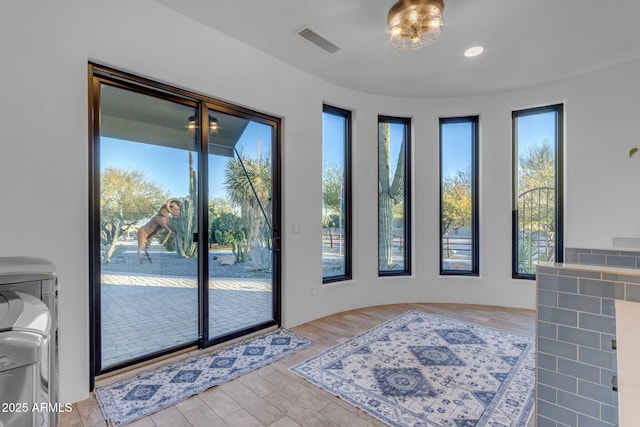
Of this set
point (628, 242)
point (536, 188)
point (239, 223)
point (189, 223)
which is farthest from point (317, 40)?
point (628, 242)

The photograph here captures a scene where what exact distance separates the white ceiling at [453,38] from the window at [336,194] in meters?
0.53

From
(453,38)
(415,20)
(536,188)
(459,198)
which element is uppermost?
(453,38)

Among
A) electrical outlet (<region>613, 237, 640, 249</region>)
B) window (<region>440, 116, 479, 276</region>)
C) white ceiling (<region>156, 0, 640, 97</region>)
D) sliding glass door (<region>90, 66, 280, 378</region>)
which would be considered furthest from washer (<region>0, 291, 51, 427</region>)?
window (<region>440, 116, 479, 276</region>)

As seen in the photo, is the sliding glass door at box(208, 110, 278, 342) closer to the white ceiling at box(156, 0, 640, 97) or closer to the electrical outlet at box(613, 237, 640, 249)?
the white ceiling at box(156, 0, 640, 97)

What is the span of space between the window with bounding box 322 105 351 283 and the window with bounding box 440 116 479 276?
4.70 feet

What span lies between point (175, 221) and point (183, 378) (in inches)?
48.1

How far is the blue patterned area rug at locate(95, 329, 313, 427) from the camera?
6.31 ft

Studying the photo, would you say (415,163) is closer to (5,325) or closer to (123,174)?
(123,174)

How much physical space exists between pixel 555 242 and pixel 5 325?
4964 mm

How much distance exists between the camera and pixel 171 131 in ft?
8.39

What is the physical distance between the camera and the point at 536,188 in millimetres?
3996

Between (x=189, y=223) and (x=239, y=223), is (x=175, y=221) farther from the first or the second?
(x=239, y=223)

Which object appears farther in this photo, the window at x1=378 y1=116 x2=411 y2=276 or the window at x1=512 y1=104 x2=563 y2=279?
the window at x1=378 y1=116 x2=411 y2=276

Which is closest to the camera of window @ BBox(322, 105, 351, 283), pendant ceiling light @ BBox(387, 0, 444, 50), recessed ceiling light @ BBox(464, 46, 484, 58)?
pendant ceiling light @ BBox(387, 0, 444, 50)
